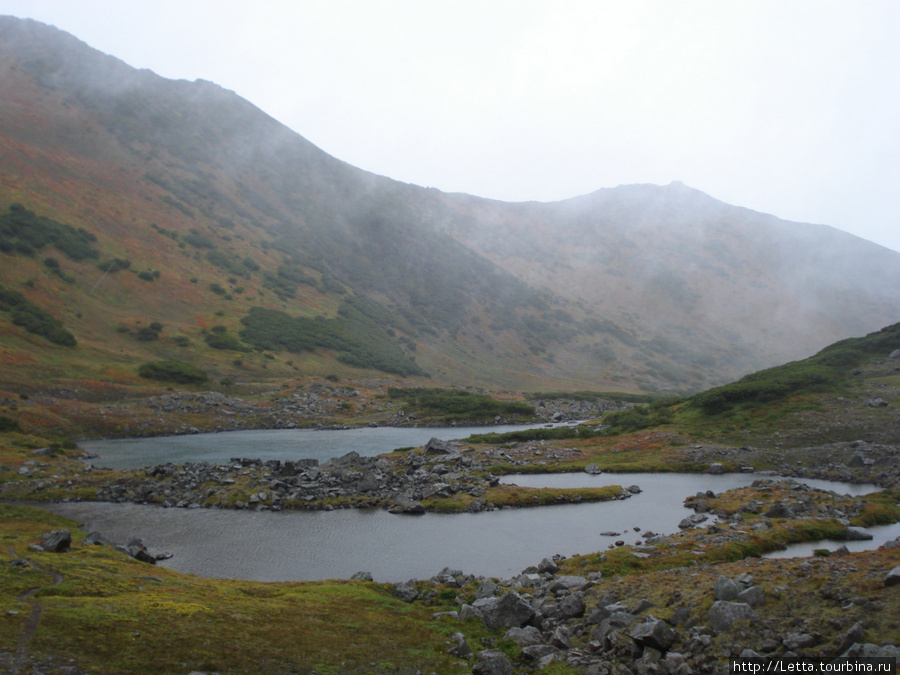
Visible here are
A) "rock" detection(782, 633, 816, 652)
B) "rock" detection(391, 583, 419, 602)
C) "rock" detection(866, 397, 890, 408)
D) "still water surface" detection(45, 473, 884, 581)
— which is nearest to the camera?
"rock" detection(782, 633, 816, 652)

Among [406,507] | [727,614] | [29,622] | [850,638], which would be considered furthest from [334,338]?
[850,638]

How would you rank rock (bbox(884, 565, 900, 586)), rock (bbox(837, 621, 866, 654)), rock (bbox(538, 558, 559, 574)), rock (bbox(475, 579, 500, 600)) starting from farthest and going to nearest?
rock (bbox(538, 558, 559, 574)), rock (bbox(475, 579, 500, 600)), rock (bbox(884, 565, 900, 586)), rock (bbox(837, 621, 866, 654))

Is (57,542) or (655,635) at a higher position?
(655,635)

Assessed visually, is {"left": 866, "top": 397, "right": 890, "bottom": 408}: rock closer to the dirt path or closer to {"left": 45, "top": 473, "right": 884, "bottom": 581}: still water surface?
{"left": 45, "top": 473, "right": 884, "bottom": 581}: still water surface

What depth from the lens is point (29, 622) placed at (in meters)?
16.3

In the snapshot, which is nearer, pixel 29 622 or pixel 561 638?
pixel 29 622

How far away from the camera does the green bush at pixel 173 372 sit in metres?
98.0

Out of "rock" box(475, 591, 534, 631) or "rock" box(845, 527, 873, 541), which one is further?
"rock" box(845, 527, 873, 541)

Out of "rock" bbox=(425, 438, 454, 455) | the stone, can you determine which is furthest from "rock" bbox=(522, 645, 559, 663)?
"rock" bbox=(425, 438, 454, 455)

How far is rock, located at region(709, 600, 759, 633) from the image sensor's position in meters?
16.3

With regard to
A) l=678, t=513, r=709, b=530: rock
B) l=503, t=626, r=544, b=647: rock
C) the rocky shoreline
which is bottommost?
the rocky shoreline

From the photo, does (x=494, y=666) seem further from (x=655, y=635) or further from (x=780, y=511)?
(x=780, y=511)

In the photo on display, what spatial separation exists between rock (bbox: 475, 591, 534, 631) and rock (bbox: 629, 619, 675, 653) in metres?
4.97

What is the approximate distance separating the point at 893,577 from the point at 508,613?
504 inches
